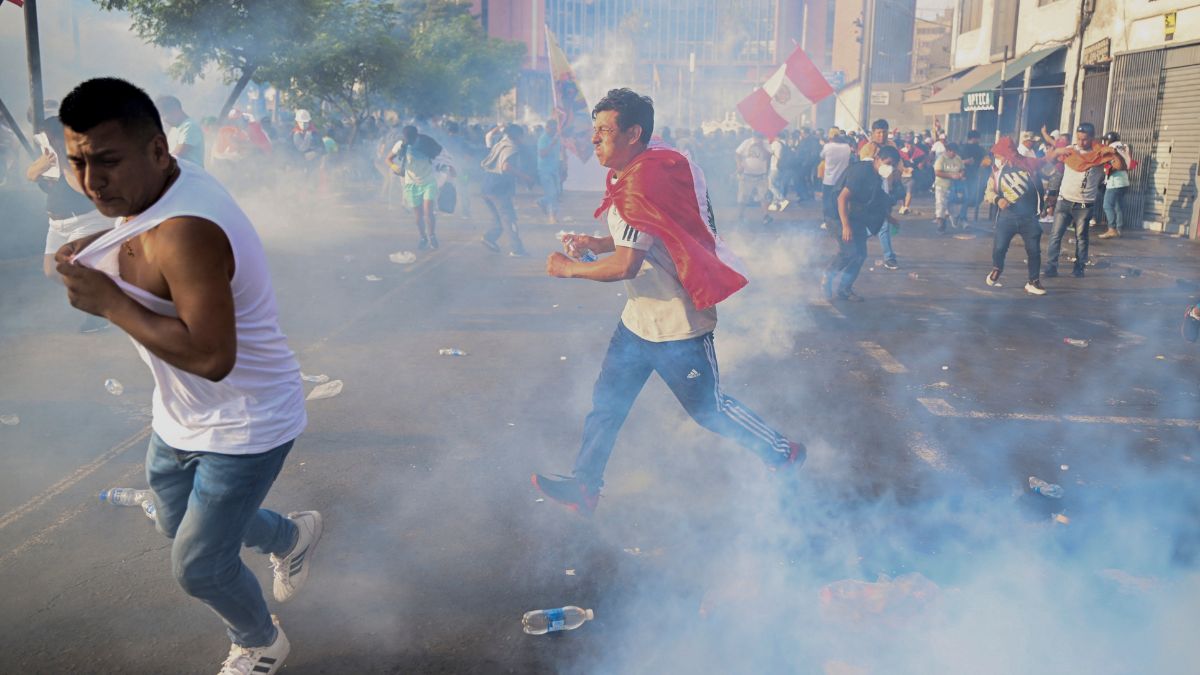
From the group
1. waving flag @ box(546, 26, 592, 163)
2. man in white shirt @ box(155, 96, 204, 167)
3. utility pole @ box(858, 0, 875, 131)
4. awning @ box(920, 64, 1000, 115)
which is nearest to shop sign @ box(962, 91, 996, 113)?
awning @ box(920, 64, 1000, 115)

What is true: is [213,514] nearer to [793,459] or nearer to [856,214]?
[793,459]

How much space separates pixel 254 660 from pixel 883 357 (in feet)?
19.0

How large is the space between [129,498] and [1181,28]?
18.4 metres

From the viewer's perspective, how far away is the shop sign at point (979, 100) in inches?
967

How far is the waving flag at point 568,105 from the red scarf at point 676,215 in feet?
49.7

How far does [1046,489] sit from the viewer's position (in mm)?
4609

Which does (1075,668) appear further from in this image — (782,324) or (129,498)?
(782,324)

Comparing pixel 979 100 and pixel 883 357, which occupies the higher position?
pixel 979 100

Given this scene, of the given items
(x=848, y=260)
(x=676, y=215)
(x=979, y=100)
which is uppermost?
(x=979, y=100)

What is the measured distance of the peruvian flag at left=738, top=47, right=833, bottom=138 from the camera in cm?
1997

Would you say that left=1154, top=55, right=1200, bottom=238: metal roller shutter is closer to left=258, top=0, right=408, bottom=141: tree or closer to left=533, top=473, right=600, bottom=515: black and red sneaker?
left=533, top=473, right=600, bottom=515: black and red sneaker

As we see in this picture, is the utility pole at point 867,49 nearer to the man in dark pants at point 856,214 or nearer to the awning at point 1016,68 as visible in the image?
the awning at point 1016,68

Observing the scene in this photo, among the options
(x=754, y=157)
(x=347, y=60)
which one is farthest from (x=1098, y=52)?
(x=347, y=60)

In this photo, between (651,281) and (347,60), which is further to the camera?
(347,60)
